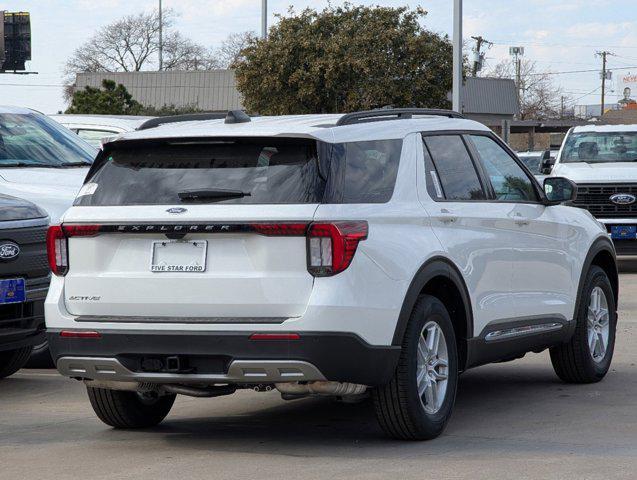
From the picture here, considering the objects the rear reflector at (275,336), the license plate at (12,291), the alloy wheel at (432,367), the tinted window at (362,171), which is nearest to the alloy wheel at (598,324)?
the alloy wheel at (432,367)

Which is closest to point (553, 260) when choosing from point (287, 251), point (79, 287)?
point (287, 251)

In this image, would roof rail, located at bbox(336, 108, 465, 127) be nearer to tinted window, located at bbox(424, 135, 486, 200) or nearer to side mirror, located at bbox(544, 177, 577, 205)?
tinted window, located at bbox(424, 135, 486, 200)

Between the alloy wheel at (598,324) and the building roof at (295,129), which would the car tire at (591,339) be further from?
the building roof at (295,129)

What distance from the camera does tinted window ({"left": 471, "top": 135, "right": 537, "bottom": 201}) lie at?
8.34m

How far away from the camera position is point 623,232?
63.0ft

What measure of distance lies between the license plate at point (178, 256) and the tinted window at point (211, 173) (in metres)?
0.22

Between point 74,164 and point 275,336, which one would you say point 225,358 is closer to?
point 275,336

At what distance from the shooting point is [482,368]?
1031cm

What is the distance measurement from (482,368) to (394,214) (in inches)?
143

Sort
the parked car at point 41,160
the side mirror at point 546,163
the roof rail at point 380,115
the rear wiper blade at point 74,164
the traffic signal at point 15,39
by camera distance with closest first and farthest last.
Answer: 1. the roof rail at point 380,115
2. the parked car at point 41,160
3. the rear wiper blade at point 74,164
4. the side mirror at point 546,163
5. the traffic signal at point 15,39

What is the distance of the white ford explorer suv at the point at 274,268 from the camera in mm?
6578

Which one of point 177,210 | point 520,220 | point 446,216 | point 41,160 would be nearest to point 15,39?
point 41,160

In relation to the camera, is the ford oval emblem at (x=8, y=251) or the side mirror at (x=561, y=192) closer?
the side mirror at (x=561, y=192)

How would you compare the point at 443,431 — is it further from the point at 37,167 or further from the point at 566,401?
the point at 37,167
